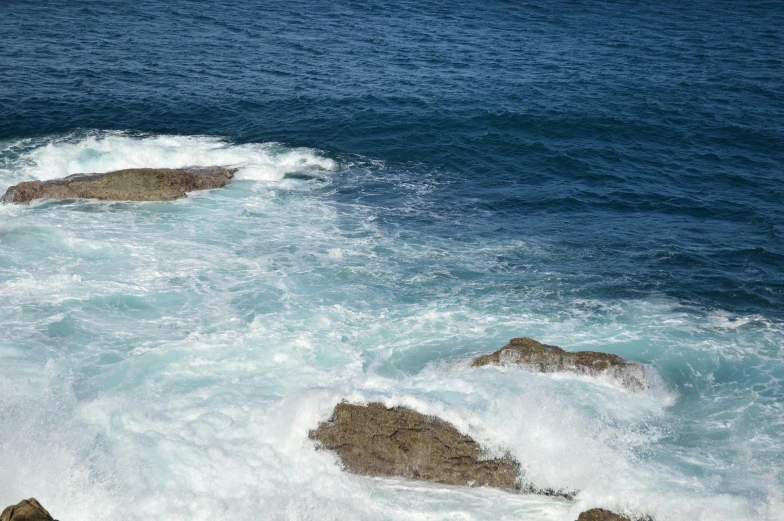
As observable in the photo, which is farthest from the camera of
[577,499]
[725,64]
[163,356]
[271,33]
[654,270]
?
[271,33]

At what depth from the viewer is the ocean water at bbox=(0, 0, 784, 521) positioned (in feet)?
52.2

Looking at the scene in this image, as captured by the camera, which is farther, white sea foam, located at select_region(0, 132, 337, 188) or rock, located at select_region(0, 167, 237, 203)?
white sea foam, located at select_region(0, 132, 337, 188)

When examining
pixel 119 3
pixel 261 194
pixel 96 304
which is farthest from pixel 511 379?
pixel 119 3

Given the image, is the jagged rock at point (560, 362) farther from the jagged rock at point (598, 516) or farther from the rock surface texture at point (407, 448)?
Answer: the jagged rock at point (598, 516)

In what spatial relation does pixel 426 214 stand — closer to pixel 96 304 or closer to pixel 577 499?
pixel 96 304

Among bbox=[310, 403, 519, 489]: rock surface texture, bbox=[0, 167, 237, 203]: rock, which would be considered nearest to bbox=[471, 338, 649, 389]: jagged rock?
bbox=[310, 403, 519, 489]: rock surface texture

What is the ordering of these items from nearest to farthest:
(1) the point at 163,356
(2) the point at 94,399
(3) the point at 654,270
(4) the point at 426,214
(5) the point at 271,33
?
1. (2) the point at 94,399
2. (1) the point at 163,356
3. (3) the point at 654,270
4. (4) the point at 426,214
5. (5) the point at 271,33

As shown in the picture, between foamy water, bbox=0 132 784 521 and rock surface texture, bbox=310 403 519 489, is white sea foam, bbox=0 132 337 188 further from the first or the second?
rock surface texture, bbox=310 403 519 489

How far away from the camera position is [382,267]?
25719mm

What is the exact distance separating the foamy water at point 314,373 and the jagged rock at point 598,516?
0.87 m

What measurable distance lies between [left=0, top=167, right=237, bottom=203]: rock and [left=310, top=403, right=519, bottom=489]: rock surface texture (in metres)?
16.8

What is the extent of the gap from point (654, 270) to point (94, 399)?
1848 centimetres

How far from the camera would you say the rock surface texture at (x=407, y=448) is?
15.9m

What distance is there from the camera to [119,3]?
5725 cm
